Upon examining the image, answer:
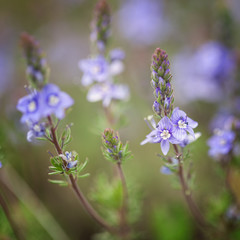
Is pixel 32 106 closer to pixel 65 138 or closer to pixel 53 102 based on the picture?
pixel 53 102

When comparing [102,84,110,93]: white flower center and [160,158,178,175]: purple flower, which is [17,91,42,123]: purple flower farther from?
[160,158,178,175]: purple flower

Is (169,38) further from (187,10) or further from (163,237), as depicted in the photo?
(163,237)

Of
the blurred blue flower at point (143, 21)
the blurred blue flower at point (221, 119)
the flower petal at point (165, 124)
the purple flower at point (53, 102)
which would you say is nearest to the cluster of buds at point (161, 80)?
the flower petal at point (165, 124)

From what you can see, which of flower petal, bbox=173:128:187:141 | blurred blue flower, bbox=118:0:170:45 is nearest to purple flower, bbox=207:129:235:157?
flower petal, bbox=173:128:187:141

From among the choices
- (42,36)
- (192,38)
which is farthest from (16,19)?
(192,38)

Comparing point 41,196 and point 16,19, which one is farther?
point 16,19

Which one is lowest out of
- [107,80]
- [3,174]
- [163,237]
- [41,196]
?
[163,237]
